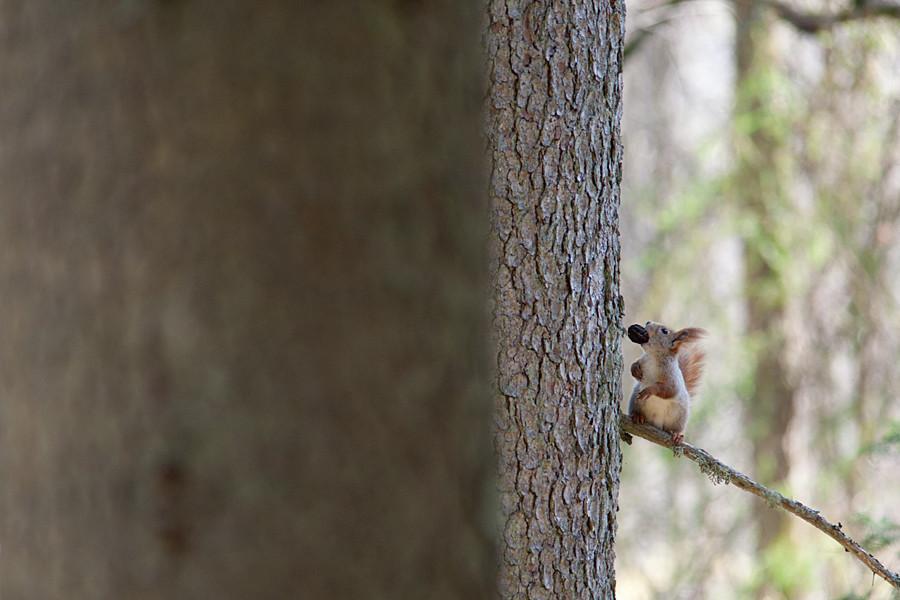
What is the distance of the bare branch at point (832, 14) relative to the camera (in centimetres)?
662

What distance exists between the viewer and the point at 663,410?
12.4 feet

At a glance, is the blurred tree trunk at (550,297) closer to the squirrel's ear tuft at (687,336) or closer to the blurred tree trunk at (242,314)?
the squirrel's ear tuft at (687,336)

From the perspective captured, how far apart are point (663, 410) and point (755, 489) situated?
2.81 ft

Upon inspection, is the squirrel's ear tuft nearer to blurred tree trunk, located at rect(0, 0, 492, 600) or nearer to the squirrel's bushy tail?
the squirrel's bushy tail

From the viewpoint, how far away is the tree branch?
9.76ft

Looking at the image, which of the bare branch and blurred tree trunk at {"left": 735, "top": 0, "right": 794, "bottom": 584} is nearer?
the bare branch

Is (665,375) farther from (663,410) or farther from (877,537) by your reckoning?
(877,537)

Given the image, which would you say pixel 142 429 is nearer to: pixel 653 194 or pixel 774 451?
pixel 774 451

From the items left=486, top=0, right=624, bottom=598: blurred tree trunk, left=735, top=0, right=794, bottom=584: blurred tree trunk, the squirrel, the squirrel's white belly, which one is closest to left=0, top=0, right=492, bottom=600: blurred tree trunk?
left=486, top=0, right=624, bottom=598: blurred tree trunk

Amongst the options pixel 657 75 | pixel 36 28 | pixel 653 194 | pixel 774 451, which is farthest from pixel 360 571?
pixel 657 75

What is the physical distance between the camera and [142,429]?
96 centimetres

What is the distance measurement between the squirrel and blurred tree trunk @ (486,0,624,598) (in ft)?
2.81

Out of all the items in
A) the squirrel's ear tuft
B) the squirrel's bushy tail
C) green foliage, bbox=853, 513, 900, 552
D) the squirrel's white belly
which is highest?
the squirrel's ear tuft

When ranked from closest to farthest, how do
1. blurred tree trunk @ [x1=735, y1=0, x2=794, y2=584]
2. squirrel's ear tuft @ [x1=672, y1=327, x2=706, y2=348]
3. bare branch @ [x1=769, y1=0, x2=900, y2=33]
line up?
squirrel's ear tuft @ [x1=672, y1=327, x2=706, y2=348] < bare branch @ [x1=769, y1=0, x2=900, y2=33] < blurred tree trunk @ [x1=735, y1=0, x2=794, y2=584]
